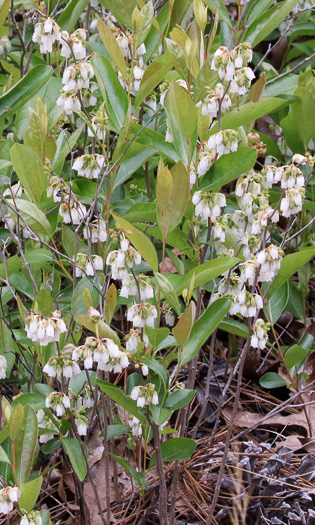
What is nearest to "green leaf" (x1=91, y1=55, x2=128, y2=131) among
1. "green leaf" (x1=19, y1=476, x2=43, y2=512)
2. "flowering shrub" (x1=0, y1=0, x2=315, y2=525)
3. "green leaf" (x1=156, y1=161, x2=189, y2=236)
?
"flowering shrub" (x1=0, y1=0, x2=315, y2=525)

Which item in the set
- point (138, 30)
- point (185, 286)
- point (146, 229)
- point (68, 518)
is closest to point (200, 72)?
point (138, 30)

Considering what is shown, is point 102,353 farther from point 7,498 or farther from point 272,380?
point 272,380

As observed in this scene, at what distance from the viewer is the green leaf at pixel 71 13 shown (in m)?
2.45

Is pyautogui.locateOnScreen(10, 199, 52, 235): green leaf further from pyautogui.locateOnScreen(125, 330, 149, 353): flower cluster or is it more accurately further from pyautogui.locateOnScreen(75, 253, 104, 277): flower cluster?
pyautogui.locateOnScreen(125, 330, 149, 353): flower cluster

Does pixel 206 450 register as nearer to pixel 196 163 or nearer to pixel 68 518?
pixel 68 518

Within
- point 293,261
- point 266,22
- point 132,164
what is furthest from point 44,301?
point 266,22

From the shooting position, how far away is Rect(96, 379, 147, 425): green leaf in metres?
1.64

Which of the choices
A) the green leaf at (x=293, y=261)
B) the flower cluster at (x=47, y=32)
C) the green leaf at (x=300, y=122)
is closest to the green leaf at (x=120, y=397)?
the green leaf at (x=293, y=261)

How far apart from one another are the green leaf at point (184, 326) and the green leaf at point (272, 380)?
98 cm

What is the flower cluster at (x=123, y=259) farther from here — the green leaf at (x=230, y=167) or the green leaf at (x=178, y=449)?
the green leaf at (x=178, y=449)

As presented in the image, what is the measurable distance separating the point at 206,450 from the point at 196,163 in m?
1.07

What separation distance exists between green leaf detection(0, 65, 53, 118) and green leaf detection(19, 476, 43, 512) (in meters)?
1.28

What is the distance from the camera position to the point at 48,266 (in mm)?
2227

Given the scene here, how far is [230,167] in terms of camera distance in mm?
1805
